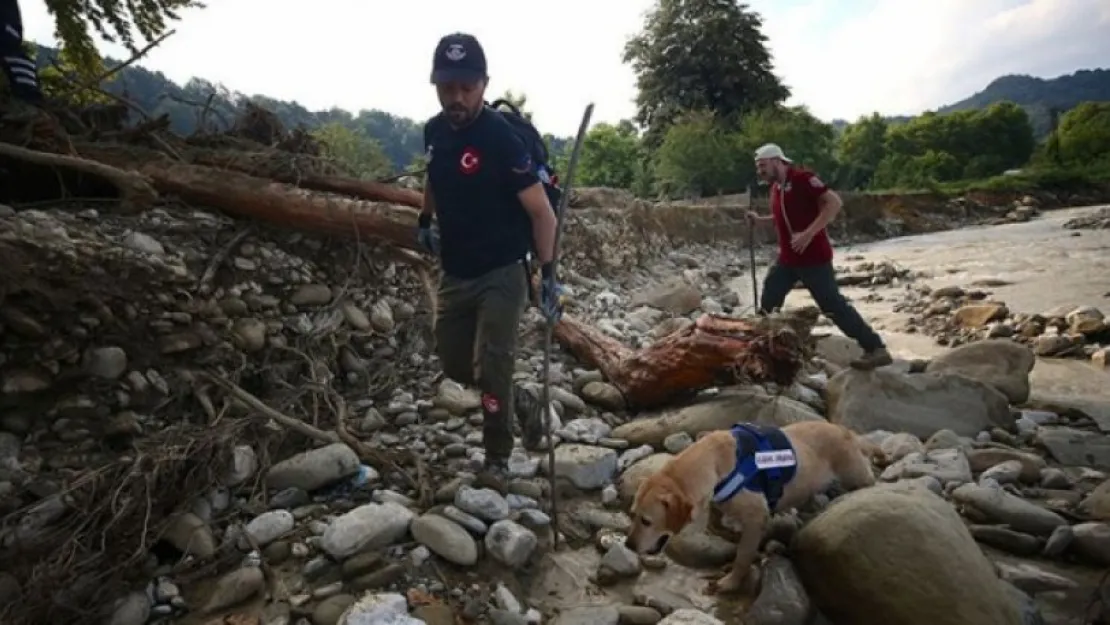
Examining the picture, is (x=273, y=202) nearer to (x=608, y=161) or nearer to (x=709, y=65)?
(x=608, y=161)

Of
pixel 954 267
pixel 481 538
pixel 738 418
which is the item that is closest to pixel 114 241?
pixel 481 538

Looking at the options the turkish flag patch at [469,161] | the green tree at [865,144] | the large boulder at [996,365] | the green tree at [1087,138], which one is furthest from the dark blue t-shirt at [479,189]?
the green tree at [1087,138]

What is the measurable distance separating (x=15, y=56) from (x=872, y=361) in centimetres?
813

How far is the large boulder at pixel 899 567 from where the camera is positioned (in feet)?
7.95

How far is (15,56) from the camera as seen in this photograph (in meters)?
5.35

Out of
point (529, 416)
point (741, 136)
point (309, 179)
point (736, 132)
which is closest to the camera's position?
point (529, 416)

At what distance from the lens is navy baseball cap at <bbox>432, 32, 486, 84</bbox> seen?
306 cm

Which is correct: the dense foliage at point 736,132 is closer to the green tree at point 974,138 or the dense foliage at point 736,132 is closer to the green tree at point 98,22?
the green tree at point 974,138

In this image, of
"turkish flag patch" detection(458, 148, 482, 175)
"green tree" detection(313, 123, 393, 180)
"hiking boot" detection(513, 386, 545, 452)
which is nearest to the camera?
"turkish flag patch" detection(458, 148, 482, 175)

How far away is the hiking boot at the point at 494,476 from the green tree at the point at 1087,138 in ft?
238

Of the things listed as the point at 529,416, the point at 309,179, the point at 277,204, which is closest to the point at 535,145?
the point at 529,416

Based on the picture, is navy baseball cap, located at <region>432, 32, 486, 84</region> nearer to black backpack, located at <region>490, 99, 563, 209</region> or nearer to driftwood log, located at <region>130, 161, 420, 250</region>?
black backpack, located at <region>490, 99, 563, 209</region>

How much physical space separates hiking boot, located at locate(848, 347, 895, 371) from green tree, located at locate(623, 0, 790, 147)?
37.9 metres

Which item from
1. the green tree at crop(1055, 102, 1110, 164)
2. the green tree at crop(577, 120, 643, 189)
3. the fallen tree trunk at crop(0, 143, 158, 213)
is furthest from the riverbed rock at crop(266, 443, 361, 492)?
the green tree at crop(1055, 102, 1110, 164)
